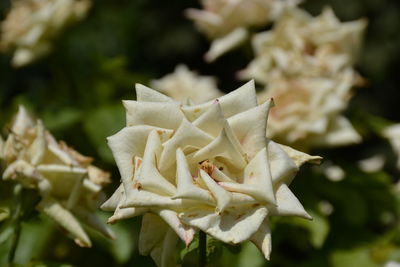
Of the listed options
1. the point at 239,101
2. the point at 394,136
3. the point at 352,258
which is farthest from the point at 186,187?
the point at 394,136

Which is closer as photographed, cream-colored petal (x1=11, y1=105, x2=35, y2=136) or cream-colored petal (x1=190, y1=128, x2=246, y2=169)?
cream-colored petal (x1=190, y1=128, x2=246, y2=169)

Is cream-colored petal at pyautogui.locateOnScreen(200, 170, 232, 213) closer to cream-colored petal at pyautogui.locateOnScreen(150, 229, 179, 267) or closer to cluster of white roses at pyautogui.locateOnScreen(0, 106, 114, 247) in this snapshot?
cream-colored petal at pyautogui.locateOnScreen(150, 229, 179, 267)

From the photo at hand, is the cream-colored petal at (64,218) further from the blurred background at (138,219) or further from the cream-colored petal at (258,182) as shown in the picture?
Answer: the cream-colored petal at (258,182)

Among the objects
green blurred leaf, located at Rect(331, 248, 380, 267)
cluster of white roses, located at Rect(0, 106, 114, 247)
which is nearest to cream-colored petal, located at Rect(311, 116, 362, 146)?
green blurred leaf, located at Rect(331, 248, 380, 267)

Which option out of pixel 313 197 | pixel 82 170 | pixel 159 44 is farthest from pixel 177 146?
pixel 159 44

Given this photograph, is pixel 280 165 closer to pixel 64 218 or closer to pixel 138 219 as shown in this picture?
pixel 64 218

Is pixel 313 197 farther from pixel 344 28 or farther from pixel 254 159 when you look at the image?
pixel 254 159

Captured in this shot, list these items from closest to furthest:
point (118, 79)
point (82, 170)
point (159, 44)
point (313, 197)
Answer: point (82, 170)
point (313, 197)
point (118, 79)
point (159, 44)
